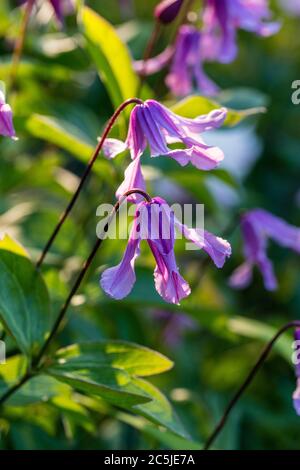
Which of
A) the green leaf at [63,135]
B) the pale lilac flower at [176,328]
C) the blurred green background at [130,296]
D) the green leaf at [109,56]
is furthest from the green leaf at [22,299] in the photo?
the pale lilac flower at [176,328]

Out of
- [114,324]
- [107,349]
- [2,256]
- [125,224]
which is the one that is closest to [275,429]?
[114,324]

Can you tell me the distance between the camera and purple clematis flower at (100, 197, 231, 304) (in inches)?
36.0

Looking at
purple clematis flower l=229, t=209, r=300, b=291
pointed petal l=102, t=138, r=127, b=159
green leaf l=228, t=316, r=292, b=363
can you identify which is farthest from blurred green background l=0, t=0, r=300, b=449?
pointed petal l=102, t=138, r=127, b=159

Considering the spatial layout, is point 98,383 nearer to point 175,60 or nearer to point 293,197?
point 175,60

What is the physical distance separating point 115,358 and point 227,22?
0.65 metres

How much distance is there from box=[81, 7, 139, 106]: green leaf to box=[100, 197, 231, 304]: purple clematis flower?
46 cm

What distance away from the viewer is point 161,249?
0.93 m

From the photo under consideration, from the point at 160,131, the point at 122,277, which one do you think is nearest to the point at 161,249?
the point at 122,277

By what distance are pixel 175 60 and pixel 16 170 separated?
0.39m

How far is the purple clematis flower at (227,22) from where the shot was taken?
1.38 meters

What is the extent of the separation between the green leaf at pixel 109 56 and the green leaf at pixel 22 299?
1.29 feet

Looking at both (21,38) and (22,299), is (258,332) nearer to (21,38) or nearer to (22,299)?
(22,299)

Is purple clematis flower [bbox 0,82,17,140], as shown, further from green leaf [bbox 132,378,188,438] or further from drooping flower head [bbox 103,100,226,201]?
green leaf [bbox 132,378,188,438]

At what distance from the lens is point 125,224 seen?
146 centimetres
